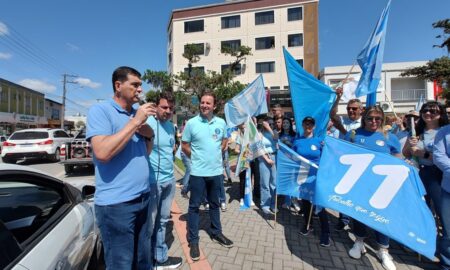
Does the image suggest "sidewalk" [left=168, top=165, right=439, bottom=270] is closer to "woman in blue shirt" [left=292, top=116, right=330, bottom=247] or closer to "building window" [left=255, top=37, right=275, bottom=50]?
"woman in blue shirt" [left=292, top=116, right=330, bottom=247]

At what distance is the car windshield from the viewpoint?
1198cm

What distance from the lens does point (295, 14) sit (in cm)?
2869

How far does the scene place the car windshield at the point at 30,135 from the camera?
471 inches

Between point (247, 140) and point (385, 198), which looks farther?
point (247, 140)

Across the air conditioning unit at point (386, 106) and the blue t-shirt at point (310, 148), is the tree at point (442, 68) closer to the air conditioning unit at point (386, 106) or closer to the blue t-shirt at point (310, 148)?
the air conditioning unit at point (386, 106)

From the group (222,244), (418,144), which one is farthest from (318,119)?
(222,244)

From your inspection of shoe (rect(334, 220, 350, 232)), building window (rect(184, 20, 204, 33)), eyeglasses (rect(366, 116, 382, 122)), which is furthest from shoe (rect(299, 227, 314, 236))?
building window (rect(184, 20, 204, 33))

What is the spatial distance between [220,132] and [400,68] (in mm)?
30964

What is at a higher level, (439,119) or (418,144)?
(439,119)

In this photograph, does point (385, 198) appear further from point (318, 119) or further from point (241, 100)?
point (241, 100)

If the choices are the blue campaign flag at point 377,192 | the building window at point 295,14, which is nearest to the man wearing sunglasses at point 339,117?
the blue campaign flag at point 377,192

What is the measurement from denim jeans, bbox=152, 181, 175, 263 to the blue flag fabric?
2314mm

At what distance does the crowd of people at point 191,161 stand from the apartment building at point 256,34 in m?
24.1

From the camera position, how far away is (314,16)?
2794 centimetres
